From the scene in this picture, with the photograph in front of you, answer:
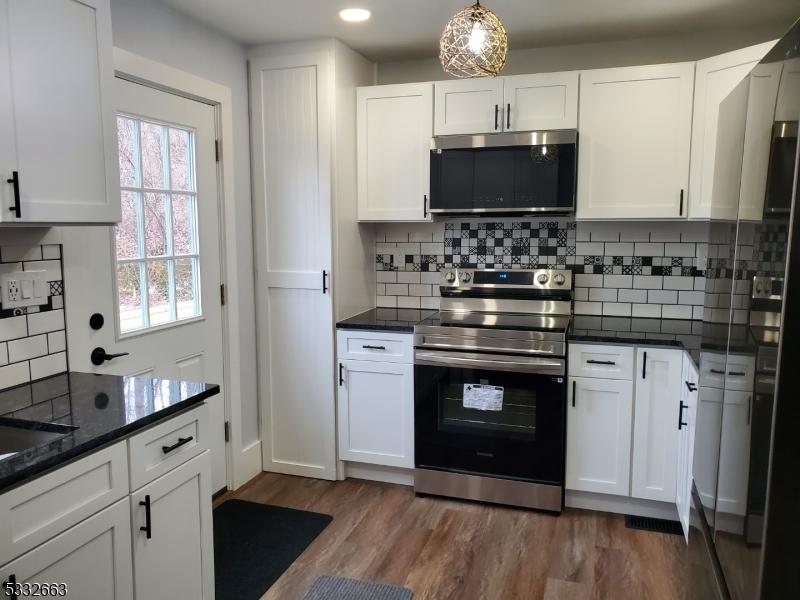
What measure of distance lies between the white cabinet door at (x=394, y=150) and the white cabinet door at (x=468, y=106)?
0.19 ft

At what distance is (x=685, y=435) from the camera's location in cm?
266

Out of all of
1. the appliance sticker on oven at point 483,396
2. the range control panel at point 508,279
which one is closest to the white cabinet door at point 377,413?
the appliance sticker on oven at point 483,396

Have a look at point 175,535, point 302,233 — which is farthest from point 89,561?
point 302,233

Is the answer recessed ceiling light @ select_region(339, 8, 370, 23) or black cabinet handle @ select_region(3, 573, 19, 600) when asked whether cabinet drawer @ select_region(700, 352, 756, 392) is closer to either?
black cabinet handle @ select_region(3, 573, 19, 600)

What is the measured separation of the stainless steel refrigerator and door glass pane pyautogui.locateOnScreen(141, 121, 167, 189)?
2.19m

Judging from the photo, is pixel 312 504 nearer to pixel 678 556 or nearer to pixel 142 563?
pixel 142 563

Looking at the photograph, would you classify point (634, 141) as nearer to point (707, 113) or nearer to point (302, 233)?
point (707, 113)

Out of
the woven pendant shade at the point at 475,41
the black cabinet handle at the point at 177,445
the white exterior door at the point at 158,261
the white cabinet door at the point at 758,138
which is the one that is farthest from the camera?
the white exterior door at the point at 158,261

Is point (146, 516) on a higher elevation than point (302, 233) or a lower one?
lower

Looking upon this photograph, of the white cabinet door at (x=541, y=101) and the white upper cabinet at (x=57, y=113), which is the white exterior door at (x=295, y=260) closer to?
the white cabinet door at (x=541, y=101)

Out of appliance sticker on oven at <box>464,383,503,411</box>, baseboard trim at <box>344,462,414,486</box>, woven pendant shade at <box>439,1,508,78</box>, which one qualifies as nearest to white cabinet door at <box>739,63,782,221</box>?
woven pendant shade at <box>439,1,508,78</box>

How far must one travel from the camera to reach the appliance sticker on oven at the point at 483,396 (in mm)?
3027

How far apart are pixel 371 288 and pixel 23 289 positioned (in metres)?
2.04

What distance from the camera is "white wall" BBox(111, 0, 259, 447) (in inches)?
98.3
